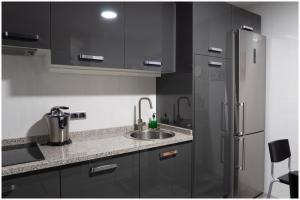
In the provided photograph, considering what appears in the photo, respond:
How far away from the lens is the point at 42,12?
1.39m

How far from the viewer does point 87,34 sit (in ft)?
5.07

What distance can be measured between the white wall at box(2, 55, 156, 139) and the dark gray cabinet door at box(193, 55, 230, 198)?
25.4 inches

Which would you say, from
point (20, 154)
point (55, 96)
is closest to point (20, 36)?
Result: point (55, 96)

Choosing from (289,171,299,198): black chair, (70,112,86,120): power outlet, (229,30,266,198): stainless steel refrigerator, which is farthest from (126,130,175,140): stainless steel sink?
(289,171,299,198): black chair

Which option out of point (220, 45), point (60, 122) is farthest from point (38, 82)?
point (220, 45)

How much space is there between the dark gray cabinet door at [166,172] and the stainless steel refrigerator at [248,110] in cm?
63

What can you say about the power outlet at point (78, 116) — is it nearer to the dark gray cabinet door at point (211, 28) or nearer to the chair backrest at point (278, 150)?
the dark gray cabinet door at point (211, 28)

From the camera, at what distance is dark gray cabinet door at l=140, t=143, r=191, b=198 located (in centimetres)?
164

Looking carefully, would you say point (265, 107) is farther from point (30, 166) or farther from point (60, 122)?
point (30, 166)

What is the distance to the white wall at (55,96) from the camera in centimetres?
158

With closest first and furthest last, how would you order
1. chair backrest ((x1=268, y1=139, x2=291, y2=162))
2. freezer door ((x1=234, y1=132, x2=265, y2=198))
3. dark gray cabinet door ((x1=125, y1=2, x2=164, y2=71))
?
dark gray cabinet door ((x1=125, y1=2, x2=164, y2=71)) < chair backrest ((x1=268, y1=139, x2=291, y2=162)) < freezer door ((x1=234, y1=132, x2=265, y2=198))

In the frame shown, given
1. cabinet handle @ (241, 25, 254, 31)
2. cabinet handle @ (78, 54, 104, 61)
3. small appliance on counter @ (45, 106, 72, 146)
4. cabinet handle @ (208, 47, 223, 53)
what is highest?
cabinet handle @ (241, 25, 254, 31)

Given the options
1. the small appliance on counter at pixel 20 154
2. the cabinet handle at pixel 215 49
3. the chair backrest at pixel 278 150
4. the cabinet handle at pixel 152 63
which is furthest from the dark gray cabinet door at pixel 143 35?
the chair backrest at pixel 278 150

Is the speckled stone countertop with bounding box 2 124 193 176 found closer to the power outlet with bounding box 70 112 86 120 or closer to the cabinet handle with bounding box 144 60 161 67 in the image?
the power outlet with bounding box 70 112 86 120
